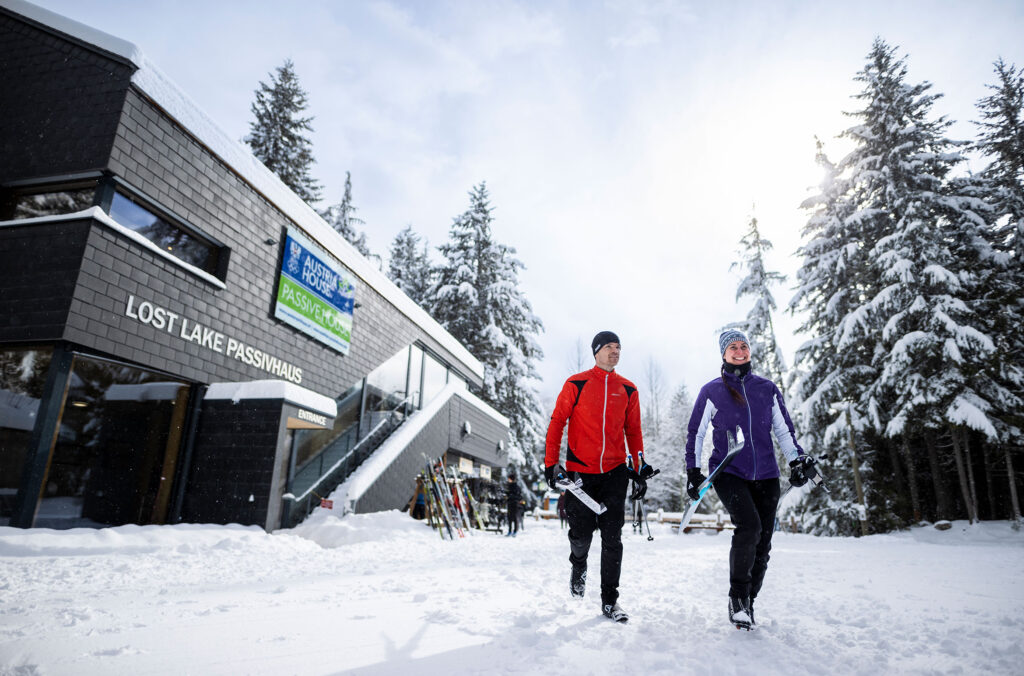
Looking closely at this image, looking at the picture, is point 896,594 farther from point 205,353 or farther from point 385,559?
point 205,353

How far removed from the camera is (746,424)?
373cm

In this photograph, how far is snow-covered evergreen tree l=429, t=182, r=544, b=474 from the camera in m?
26.7

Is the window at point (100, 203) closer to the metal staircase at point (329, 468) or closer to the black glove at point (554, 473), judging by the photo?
the metal staircase at point (329, 468)

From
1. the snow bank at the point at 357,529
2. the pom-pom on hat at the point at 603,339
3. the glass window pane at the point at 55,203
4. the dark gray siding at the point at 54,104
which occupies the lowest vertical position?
the snow bank at the point at 357,529

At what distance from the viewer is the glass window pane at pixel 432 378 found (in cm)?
1868

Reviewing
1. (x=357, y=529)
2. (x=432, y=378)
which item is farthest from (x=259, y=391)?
(x=432, y=378)

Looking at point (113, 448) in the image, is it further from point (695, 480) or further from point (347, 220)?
point (347, 220)

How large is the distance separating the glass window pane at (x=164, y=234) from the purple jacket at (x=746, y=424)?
9162 mm

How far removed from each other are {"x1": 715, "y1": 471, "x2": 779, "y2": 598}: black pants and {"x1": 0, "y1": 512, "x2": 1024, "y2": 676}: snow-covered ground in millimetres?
298

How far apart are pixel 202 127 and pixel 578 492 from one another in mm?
9860

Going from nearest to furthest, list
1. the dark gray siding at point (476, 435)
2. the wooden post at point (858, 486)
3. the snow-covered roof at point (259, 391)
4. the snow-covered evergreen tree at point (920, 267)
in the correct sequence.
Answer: the snow-covered roof at point (259, 391) → the snow-covered evergreen tree at point (920, 267) → the wooden post at point (858, 486) → the dark gray siding at point (476, 435)

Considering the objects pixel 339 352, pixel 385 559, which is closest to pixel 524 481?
pixel 339 352

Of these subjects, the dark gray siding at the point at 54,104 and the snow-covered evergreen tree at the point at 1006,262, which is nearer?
the dark gray siding at the point at 54,104

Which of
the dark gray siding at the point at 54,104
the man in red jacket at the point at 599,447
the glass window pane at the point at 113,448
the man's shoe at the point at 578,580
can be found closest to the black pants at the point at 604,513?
the man in red jacket at the point at 599,447
